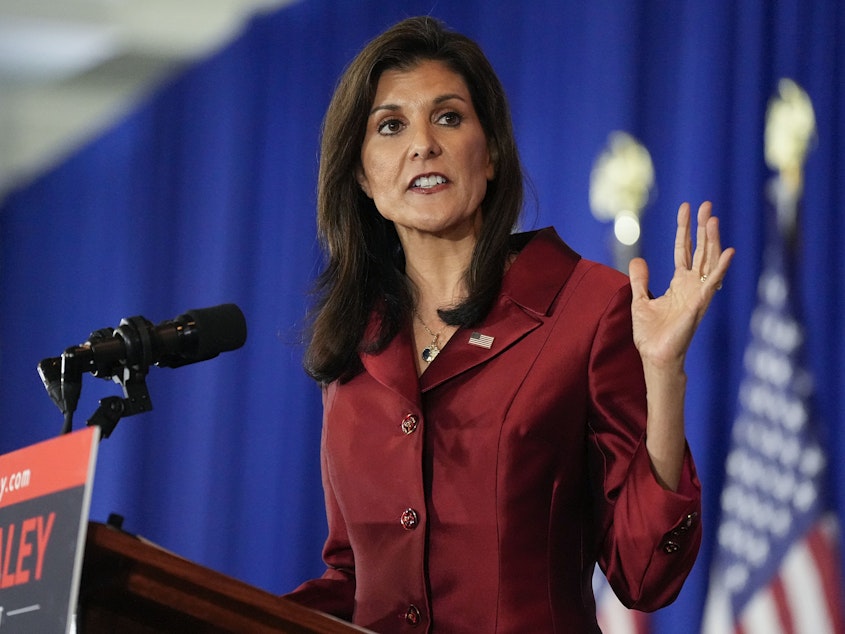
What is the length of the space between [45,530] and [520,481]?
74cm

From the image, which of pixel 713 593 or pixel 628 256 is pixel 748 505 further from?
pixel 628 256

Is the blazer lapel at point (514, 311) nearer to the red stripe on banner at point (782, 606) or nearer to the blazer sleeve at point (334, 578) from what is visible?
the blazer sleeve at point (334, 578)

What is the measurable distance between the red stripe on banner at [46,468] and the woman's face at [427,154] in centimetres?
88

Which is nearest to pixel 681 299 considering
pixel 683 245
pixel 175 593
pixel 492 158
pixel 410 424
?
pixel 683 245

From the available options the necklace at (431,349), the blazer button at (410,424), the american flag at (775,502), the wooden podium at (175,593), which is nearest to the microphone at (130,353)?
the wooden podium at (175,593)

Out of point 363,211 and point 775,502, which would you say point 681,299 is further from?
point 775,502

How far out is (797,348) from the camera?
114 inches

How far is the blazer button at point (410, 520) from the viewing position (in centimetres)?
174

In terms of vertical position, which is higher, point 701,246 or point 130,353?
point 701,246

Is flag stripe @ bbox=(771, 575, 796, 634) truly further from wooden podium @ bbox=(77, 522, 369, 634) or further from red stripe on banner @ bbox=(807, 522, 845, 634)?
wooden podium @ bbox=(77, 522, 369, 634)

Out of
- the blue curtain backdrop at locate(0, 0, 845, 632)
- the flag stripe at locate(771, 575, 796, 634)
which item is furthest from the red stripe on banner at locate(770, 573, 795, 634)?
the blue curtain backdrop at locate(0, 0, 845, 632)

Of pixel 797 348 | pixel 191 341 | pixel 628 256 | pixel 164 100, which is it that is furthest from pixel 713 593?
pixel 164 100

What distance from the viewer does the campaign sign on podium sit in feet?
3.65

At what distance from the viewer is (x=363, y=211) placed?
214cm
